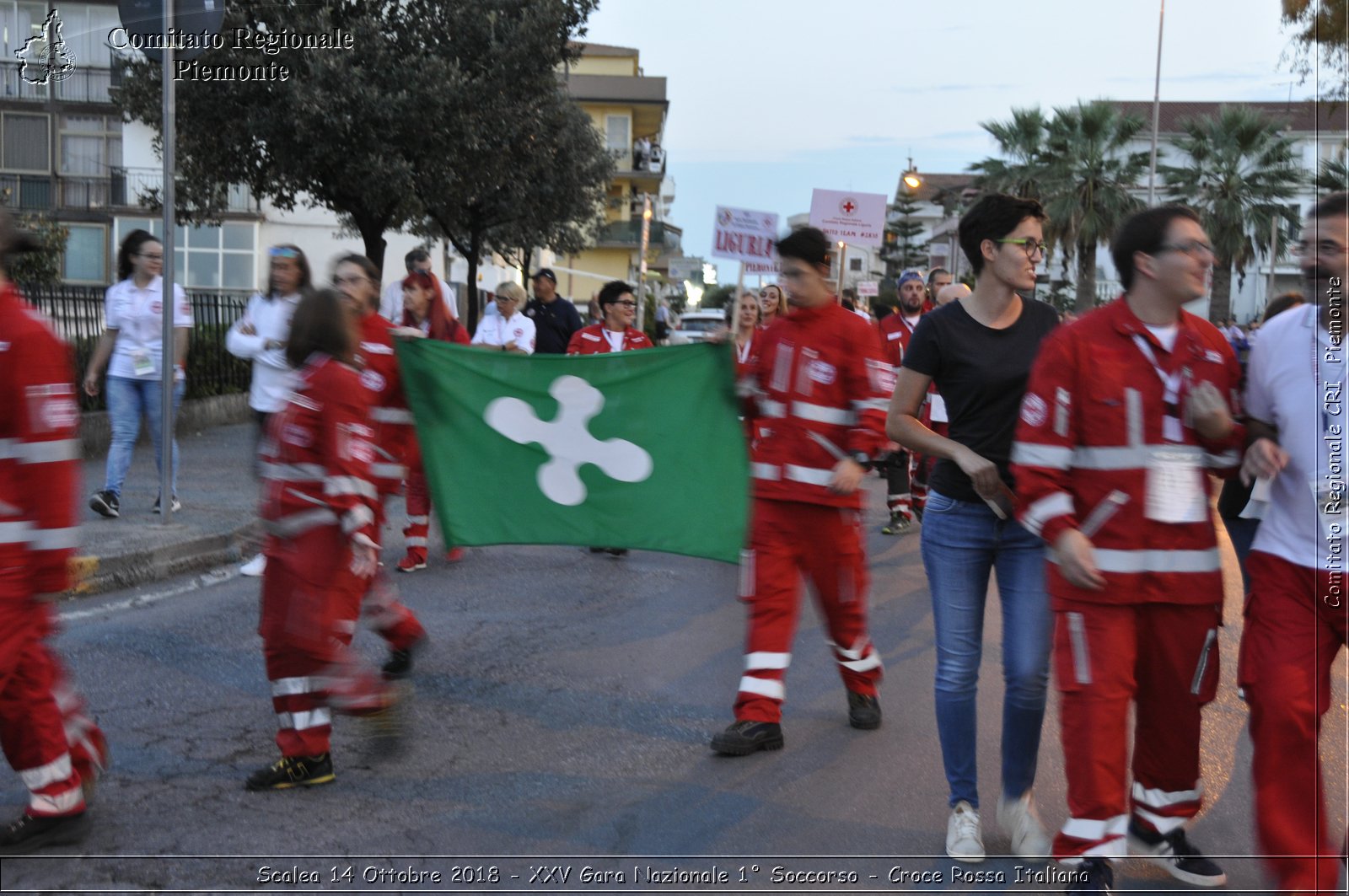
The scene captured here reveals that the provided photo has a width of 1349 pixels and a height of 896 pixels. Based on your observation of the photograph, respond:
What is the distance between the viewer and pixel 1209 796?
497 centimetres

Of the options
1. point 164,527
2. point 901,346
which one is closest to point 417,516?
point 164,527

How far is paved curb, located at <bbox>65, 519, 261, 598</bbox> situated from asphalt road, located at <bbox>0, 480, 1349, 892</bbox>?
0.28m

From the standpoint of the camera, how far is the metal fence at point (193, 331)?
14.0 meters

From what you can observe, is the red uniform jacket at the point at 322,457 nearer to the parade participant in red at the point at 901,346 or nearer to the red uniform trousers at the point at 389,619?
the red uniform trousers at the point at 389,619

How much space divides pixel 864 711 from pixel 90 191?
129 ft

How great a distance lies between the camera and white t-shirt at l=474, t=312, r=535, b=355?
39.9ft

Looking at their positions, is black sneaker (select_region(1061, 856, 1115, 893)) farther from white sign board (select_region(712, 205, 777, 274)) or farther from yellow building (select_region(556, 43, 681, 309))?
yellow building (select_region(556, 43, 681, 309))

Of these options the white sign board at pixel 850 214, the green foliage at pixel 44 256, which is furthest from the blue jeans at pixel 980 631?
the green foliage at pixel 44 256

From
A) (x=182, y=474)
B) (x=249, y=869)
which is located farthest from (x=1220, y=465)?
(x=182, y=474)

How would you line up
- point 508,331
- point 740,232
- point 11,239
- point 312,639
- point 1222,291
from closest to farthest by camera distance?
1. point 11,239
2. point 312,639
3. point 740,232
4. point 508,331
5. point 1222,291

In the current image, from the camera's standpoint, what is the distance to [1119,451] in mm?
3699

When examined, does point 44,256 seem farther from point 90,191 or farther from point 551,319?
point 90,191

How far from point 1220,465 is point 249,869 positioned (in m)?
3.09

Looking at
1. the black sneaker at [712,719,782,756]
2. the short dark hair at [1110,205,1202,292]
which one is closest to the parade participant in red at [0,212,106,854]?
the black sneaker at [712,719,782,756]
